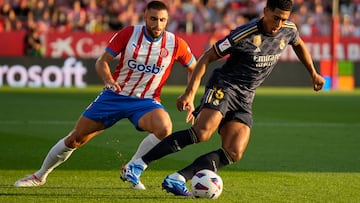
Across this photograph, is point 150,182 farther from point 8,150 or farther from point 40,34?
point 40,34

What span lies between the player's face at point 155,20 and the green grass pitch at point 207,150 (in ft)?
5.00

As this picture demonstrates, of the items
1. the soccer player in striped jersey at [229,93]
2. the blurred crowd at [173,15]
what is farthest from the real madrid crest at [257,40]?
the blurred crowd at [173,15]

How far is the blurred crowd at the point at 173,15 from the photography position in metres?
31.7

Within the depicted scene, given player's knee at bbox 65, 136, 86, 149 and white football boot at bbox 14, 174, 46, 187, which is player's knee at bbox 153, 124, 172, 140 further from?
white football boot at bbox 14, 174, 46, 187

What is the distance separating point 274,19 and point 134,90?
170cm

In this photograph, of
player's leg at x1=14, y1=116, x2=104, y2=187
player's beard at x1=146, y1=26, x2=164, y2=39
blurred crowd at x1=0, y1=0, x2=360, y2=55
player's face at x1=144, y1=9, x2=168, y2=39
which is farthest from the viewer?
blurred crowd at x1=0, y1=0, x2=360, y2=55

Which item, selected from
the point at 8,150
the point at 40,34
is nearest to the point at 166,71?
the point at 8,150

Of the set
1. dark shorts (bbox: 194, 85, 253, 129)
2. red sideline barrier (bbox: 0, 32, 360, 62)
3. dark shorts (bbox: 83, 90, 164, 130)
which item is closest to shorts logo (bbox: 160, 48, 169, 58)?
dark shorts (bbox: 83, 90, 164, 130)

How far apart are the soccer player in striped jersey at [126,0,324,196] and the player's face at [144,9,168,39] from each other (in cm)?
80

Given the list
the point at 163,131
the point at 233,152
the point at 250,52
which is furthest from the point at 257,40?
the point at 163,131

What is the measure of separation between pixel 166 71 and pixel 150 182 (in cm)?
114

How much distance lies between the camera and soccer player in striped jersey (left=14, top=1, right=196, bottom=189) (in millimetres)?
8953

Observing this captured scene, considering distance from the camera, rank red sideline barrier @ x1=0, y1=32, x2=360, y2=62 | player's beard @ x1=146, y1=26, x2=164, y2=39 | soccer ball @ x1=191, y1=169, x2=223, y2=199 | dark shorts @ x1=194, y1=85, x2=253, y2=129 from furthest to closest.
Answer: red sideline barrier @ x1=0, y1=32, x2=360, y2=62 < player's beard @ x1=146, y1=26, x2=164, y2=39 < dark shorts @ x1=194, y1=85, x2=253, y2=129 < soccer ball @ x1=191, y1=169, x2=223, y2=199

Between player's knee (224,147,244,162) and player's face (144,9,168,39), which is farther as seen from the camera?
player's face (144,9,168,39)
